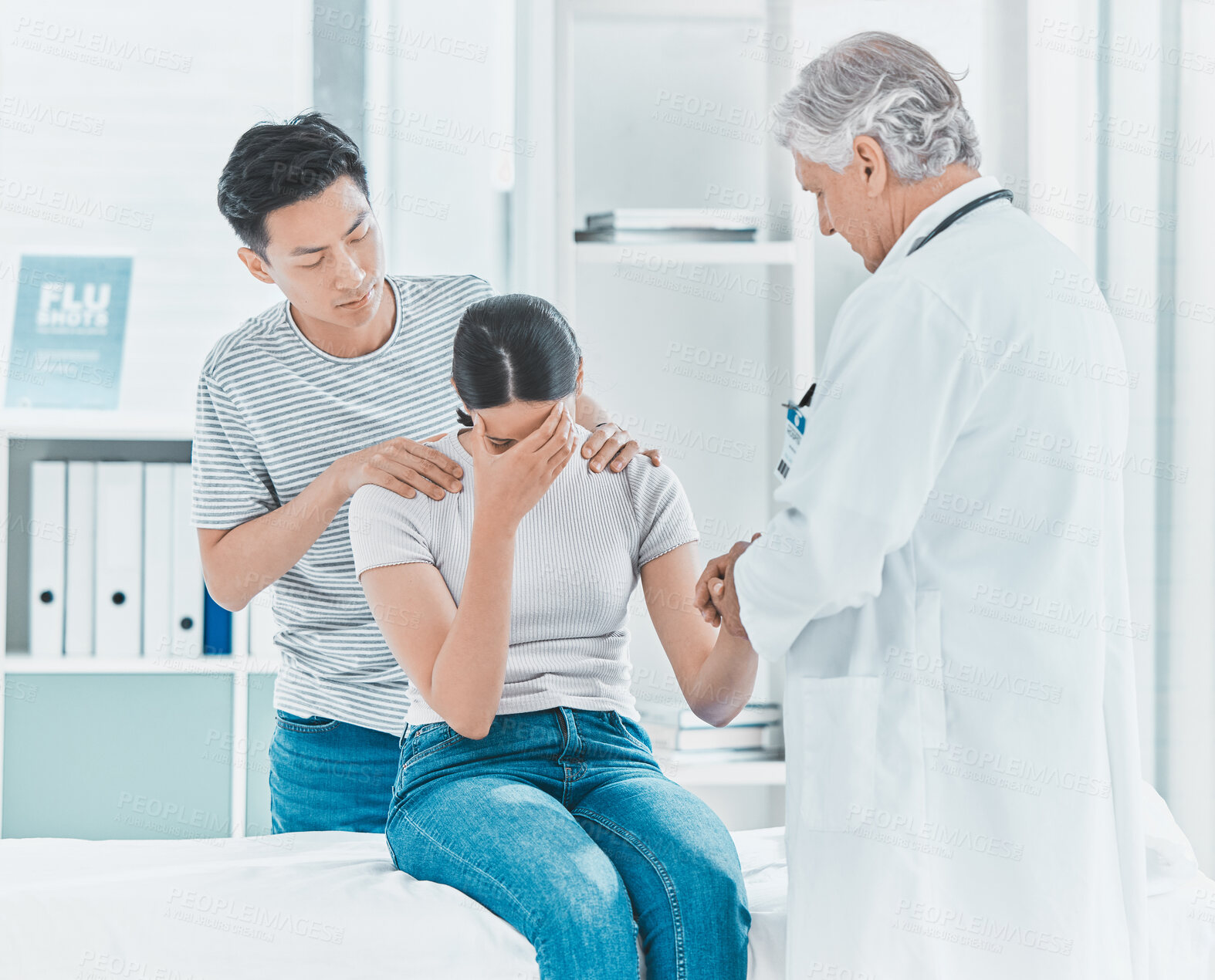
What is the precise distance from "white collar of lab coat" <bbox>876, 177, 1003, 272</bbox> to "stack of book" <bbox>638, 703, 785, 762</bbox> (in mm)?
1225

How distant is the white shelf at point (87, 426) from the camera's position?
2213 millimetres

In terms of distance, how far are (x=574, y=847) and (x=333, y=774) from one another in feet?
1.82

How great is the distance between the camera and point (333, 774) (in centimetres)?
160

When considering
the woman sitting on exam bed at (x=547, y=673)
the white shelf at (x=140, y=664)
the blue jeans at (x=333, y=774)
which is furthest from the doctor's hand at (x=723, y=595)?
the white shelf at (x=140, y=664)

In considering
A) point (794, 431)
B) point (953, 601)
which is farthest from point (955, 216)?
point (953, 601)

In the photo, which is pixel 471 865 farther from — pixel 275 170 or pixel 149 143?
pixel 149 143

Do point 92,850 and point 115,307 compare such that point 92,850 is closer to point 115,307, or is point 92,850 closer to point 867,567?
point 867,567

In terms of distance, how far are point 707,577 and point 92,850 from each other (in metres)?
0.83

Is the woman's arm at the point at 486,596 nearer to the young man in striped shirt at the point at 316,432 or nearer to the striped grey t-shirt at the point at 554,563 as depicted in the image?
the striped grey t-shirt at the point at 554,563

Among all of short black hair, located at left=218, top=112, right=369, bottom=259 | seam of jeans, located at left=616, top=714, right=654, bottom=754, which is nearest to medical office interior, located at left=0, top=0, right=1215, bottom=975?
short black hair, located at left=218, top=112, right=369, bottom=259

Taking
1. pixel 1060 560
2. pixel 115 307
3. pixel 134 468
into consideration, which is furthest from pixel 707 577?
pixel 115 307

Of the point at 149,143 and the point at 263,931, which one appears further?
the point at 149,143

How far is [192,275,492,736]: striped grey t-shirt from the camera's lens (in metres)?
1.59

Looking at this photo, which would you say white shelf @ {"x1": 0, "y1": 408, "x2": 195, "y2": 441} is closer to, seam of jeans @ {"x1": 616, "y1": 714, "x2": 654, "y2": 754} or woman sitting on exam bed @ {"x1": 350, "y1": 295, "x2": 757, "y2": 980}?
woman sitting on exam bed @ {"x1": 350, "y1": 295, "x2": 757, "y2": 980}
